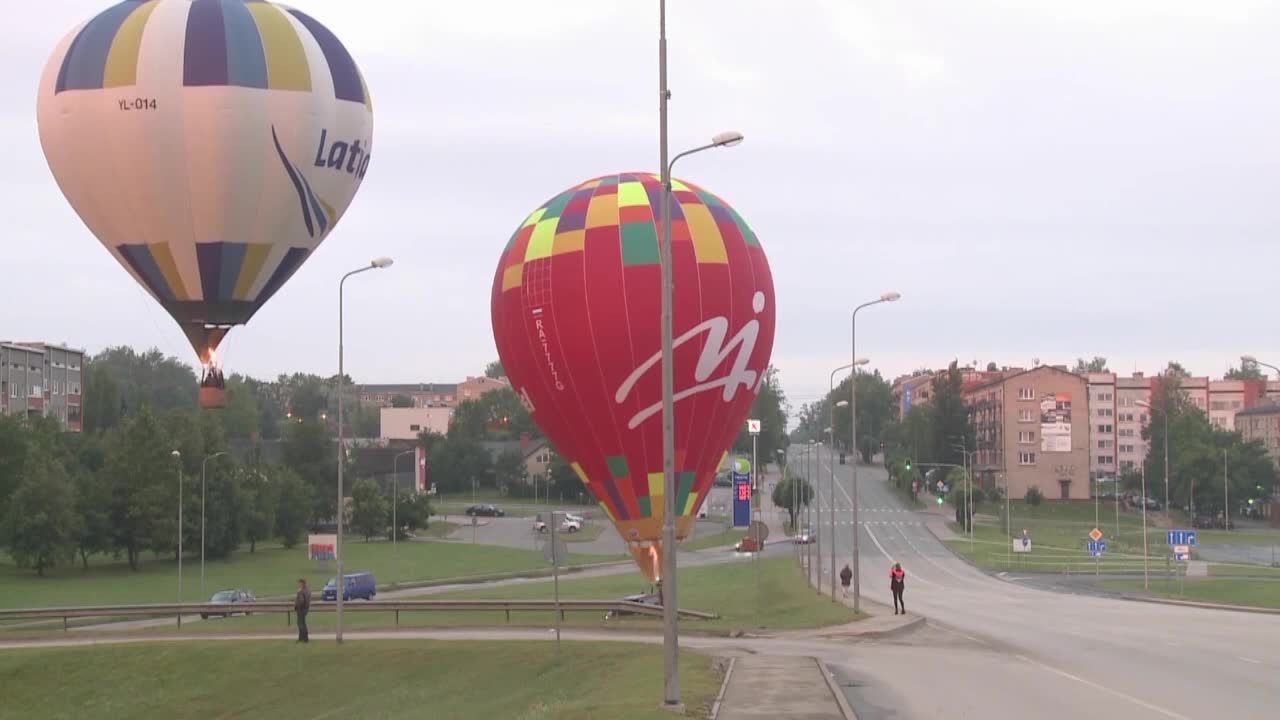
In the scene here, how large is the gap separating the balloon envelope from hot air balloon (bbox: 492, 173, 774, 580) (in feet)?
29.1

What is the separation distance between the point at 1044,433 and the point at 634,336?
113933 millimetres

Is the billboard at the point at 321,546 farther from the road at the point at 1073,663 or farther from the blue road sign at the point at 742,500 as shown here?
the road at the point at 1073,663

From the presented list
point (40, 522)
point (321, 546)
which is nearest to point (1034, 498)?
point (321, 546)

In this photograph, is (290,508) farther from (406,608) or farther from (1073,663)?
(1073,663)

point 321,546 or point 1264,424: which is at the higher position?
point 1264,424

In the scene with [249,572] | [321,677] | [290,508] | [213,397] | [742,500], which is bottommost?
[249,572]

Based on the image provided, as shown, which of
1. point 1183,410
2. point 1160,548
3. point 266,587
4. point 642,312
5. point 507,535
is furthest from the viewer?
point 1183,410

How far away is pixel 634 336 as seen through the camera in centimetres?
4116

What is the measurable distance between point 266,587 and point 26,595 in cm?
1243

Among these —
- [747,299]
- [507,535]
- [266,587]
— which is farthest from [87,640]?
[507,535]

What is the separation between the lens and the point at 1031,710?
21.6 meters

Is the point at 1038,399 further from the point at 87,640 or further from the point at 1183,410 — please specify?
the point at 87,640

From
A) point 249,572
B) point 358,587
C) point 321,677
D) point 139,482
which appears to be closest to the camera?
point 321,677

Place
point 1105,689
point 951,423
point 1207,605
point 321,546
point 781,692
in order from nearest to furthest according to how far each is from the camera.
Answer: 1. point 781,692
2. point 1105,689
3. point 1207,605
4. point 321,546
5. point 951,423
